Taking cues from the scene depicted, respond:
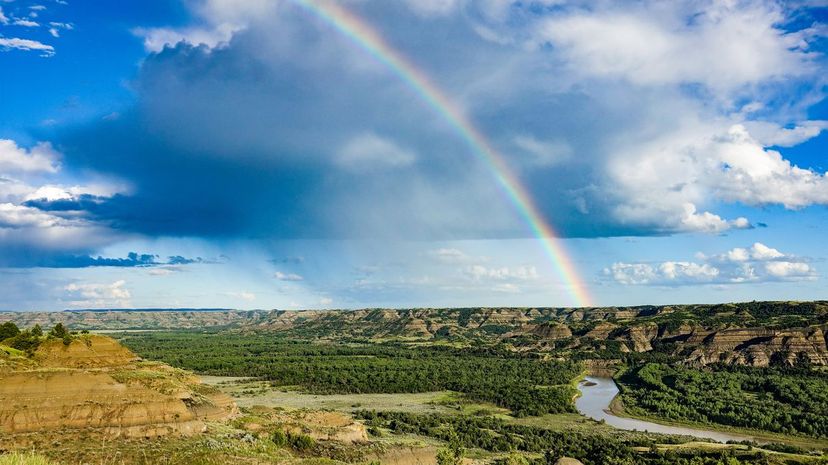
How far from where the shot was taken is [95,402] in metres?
50.8

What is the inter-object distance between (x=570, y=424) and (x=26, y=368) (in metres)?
76.9

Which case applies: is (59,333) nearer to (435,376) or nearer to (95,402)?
(95,402)

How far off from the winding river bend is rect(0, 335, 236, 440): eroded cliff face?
7024cm

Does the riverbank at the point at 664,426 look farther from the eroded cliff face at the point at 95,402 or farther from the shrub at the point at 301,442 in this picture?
the eroded cliff face at the point at 95,402

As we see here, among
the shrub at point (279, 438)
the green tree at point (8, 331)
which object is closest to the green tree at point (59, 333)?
the green tree at point (8, 331)

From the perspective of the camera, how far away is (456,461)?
5934 cm

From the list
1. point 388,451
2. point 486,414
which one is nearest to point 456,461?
point 388,451

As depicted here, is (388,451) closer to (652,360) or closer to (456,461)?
(456,461)

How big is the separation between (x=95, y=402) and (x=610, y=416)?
87179 millimetres

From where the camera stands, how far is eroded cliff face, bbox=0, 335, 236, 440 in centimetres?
4816

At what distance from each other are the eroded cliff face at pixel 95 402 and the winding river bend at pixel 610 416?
70.2 metres

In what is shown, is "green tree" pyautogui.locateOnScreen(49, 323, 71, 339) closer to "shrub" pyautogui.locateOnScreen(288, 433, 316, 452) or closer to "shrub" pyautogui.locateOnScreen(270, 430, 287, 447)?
"shrub" pyautogui.locateOnScreen(270, 430, 287, 447)

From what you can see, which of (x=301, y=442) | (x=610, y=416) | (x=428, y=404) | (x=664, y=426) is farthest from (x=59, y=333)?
(x=664, y=426)

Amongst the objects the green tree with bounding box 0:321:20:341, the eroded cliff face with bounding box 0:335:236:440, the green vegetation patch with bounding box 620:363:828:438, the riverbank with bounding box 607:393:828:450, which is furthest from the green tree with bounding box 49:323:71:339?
the green vegetation patch with bounding box 620:363:828:438
